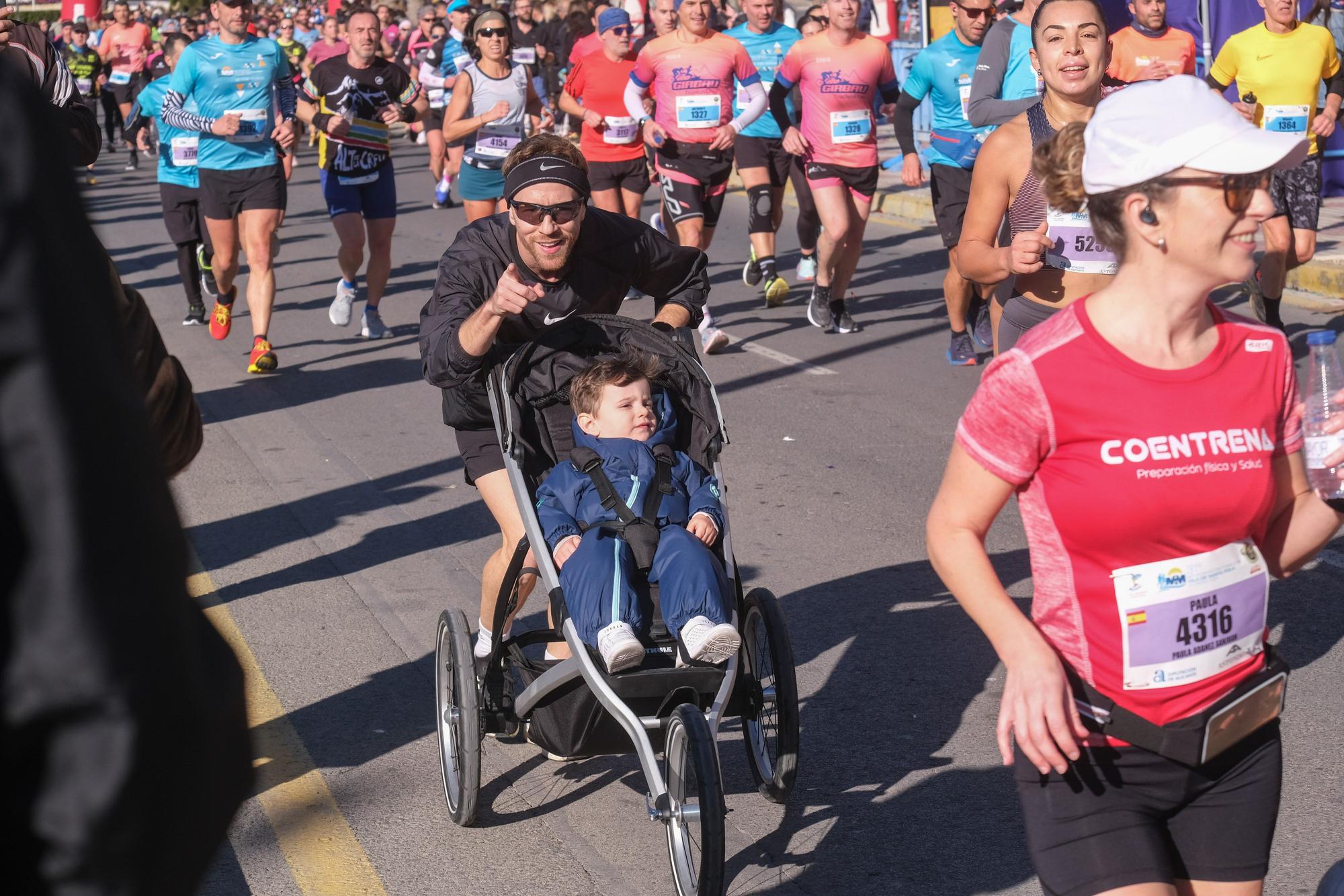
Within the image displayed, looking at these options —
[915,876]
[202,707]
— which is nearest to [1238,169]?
[202,707]

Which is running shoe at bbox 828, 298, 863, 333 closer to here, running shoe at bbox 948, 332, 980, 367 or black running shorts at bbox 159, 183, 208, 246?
running shoe at bbox 948, 332, 980, 367

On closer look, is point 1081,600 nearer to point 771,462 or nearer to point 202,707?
point 202,707

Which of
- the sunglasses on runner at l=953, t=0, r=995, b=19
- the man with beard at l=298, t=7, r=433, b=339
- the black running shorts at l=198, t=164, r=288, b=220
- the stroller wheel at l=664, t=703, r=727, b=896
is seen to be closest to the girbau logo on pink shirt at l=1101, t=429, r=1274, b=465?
the stroller wheel at l=664, t=703, r=727, b=896

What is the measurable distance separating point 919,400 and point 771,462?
139 centimetres

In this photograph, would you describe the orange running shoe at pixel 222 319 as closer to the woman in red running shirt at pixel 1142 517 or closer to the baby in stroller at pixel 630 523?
A: the baby in stroller at pixel 630 523

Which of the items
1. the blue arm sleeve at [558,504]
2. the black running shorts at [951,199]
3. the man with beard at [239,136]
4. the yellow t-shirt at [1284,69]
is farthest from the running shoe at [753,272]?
the blue arm sleeve at [558,504]

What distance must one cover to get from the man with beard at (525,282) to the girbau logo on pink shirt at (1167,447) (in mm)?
2060

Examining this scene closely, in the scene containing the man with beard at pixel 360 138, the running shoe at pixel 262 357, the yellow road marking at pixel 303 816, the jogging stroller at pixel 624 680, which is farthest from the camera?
the man with beard at pixel 360 138

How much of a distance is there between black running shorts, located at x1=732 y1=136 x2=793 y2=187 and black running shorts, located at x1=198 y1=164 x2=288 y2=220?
3557 mm

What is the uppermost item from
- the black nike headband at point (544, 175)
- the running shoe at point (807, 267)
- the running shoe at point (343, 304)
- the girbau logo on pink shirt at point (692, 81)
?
the black nike headband at point (544, 175)

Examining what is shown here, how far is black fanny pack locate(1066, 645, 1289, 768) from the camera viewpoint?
7.73 ft

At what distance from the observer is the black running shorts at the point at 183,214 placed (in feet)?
36.2

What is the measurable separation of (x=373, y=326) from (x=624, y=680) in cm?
804

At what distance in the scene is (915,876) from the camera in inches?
149
